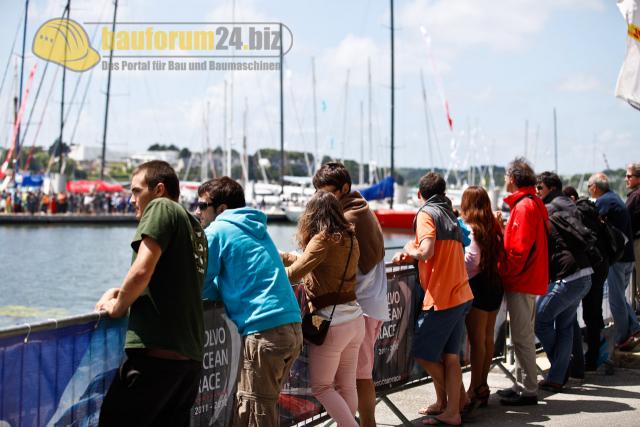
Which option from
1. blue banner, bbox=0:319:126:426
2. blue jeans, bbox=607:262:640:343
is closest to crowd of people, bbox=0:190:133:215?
blue jeans, bbox=607:262:640:343

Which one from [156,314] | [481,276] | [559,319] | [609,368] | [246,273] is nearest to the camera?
[156,314]

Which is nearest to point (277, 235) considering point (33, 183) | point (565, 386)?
point (33, 183)

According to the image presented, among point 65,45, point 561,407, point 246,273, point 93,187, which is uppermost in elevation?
point 65,45

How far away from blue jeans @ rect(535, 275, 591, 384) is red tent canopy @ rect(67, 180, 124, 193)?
62.8 meters

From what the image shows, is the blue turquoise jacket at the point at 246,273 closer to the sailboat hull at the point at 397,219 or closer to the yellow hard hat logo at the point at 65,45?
the sailboat hull at the point at 397,219

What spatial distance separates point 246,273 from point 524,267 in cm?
316

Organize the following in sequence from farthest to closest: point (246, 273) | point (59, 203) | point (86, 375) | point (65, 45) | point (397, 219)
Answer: point (59, 203) < point (65, 45) < point (397, 219) < point (246, 273) < point (86, 375)

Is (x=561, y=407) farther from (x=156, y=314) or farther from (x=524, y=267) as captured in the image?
(x=156, y=314)

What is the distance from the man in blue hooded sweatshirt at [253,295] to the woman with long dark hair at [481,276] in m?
2.50

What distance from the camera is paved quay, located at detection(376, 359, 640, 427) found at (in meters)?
6.37

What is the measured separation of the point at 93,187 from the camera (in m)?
69.7

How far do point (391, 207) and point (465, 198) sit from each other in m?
46.3

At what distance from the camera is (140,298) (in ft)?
12.1

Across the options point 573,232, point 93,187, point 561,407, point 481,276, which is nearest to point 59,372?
point 481,276
